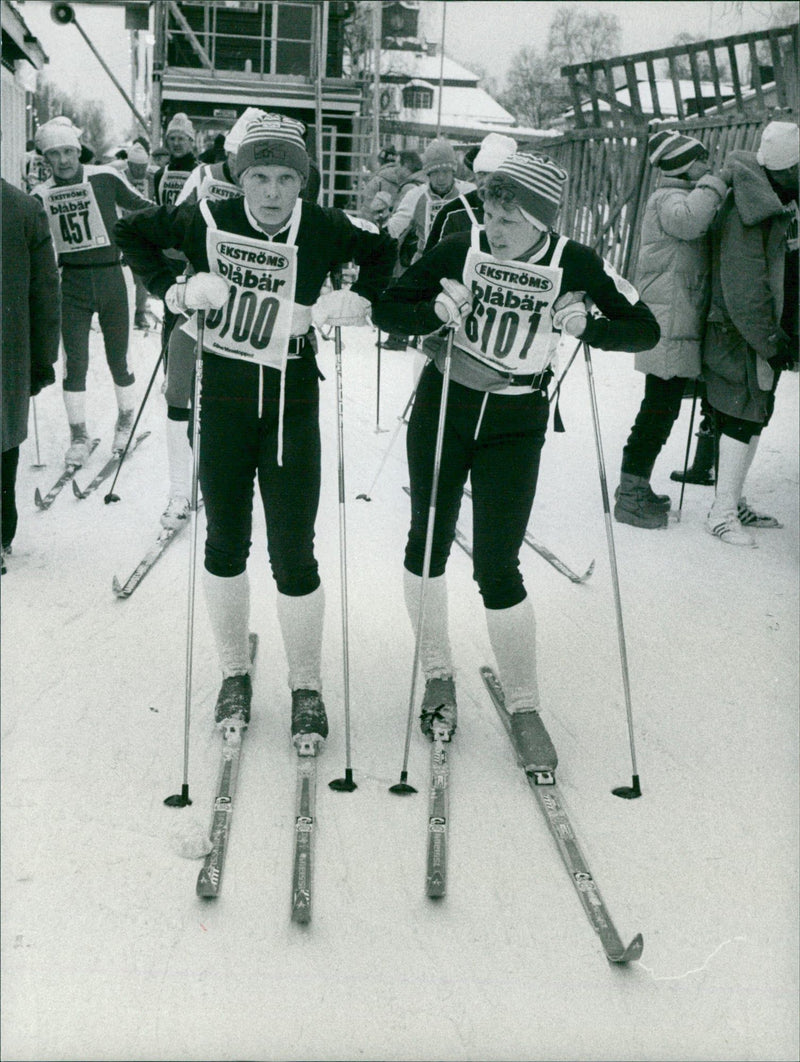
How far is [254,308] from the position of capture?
260 centimetres

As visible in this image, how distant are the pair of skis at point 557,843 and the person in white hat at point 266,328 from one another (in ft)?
1.15

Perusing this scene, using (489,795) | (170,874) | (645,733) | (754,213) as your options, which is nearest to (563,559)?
(645,733)

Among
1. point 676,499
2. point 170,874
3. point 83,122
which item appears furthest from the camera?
point 676,499

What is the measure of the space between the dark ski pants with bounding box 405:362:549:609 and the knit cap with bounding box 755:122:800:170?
174 centimetres

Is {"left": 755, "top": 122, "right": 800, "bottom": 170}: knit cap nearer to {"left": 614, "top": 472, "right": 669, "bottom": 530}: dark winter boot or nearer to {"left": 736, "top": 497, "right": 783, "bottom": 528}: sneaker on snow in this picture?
{"left": 614, "top": 472, "right": 669, "bottom": 530}: dark winter boot

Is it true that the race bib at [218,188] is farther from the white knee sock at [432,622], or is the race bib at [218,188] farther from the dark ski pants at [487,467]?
the white knee sock at [432,622]

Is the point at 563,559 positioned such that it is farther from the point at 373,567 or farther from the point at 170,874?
the point at 170,874

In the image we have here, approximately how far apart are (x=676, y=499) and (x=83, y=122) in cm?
313

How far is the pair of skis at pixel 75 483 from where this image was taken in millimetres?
3416

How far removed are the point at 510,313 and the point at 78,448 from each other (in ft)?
5.94

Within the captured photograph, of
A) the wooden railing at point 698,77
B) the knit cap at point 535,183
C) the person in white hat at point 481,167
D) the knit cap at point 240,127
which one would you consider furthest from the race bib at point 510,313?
the knit cap at point 240,127

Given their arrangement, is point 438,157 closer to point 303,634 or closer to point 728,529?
point 728,529

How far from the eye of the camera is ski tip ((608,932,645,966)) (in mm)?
1975

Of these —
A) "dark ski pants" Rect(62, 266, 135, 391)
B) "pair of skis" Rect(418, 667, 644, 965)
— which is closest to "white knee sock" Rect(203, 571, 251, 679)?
"pair of skis" Rect(418, 667, 644, 965)
